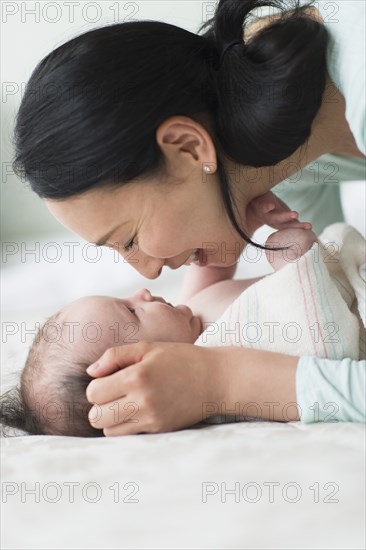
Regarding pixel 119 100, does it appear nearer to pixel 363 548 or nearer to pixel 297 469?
pixel 297 469

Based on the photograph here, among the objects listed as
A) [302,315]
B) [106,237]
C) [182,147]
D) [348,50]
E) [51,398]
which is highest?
[348,50]

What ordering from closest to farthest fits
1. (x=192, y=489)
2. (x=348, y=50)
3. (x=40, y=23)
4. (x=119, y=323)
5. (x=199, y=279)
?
(x=192, y=489) < (x=348, y=50) < (x=119, y=323) < (x=199, y=279) < (x=40, y=23)

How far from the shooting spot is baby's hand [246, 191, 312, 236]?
1.28 meters

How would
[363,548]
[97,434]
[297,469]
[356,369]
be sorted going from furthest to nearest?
1. [97,434]
2. [356,369]
3. [297,469]
4. [363,548]

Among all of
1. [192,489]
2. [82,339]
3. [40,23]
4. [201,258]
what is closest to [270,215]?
[201,258]

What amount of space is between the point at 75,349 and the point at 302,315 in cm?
32

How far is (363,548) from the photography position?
756 mm

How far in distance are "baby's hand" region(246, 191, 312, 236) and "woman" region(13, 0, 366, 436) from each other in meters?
0.09

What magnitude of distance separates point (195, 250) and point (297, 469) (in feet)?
1.52

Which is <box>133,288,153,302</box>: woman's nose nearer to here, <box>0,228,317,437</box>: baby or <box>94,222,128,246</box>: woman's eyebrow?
<box>0,228,317,437</box>: baby

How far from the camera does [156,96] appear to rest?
104 cm

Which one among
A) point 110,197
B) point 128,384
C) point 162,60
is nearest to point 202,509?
point 128,384

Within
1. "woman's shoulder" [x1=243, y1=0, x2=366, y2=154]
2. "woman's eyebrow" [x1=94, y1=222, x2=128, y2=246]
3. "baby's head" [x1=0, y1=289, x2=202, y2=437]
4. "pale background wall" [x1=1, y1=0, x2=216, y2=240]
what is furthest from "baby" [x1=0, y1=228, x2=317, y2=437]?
"pale background wall" [x1=1, y1=0, x2=216, y2=240]

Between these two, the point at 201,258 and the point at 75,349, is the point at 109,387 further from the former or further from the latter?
the point at 201,258
